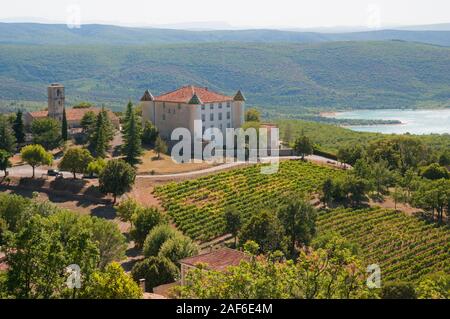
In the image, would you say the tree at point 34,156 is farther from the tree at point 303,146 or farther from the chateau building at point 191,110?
the tree at point 303,146

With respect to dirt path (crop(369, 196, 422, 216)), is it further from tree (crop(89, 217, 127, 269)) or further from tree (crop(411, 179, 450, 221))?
tree (crop(89, 217, 127, 269))

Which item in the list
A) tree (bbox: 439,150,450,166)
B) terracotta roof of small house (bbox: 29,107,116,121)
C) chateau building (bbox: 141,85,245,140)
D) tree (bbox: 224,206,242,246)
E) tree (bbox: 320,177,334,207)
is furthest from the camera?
tree (bbox: 439,150,450,166)

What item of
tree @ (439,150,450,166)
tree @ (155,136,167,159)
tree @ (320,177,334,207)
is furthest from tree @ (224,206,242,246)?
tree @ (439,150,450,166)

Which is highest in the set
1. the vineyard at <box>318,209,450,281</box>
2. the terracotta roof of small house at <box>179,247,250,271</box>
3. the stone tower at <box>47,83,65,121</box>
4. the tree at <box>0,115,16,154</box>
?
the stone tower at <box>47,83,65,121</box>

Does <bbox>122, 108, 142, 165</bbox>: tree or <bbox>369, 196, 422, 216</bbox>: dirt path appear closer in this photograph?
<bbox>369, 196, 422, 216</bbox>: dirt path

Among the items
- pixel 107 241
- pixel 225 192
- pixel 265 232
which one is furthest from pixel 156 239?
pixel 225 192

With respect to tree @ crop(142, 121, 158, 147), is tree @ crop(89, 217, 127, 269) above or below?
below

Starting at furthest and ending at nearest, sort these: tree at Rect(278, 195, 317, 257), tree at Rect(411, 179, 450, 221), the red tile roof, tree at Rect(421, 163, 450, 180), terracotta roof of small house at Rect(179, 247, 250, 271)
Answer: the red tile roof → tree at Rect(421, 163, 450, 180) → tree at Rect(411, 179, 450, 221) → tree at Rect(278, 195, 317, 257) → terracotta roof of small house at Rect(179, 247, 250, 271)
